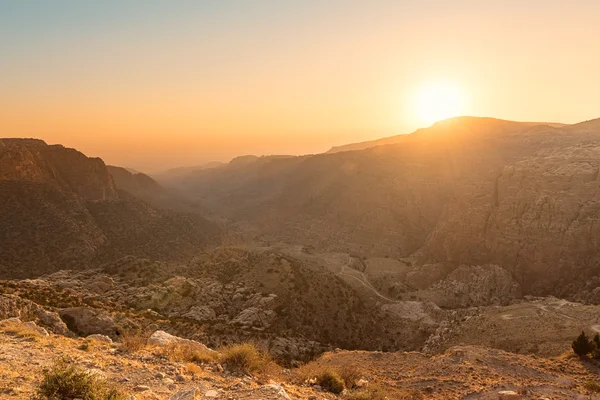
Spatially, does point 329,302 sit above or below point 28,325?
below

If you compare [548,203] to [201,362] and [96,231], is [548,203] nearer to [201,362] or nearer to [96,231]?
[201,362]

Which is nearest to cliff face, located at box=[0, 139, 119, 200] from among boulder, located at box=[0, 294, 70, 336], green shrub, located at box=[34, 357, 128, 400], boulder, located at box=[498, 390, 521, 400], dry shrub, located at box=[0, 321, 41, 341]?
boulder, located at box=[0, 294, 70, 336]

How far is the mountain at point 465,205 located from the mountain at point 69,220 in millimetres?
34125

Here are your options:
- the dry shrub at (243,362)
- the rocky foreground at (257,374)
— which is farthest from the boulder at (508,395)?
the dry shrub at (243,362)

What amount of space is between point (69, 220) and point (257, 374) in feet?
240

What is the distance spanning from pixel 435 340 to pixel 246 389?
124ft

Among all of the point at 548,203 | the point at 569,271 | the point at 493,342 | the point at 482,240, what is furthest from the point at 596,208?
the point at 493,342

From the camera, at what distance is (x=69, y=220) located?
2884 inches

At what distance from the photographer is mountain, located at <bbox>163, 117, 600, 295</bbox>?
63406mm

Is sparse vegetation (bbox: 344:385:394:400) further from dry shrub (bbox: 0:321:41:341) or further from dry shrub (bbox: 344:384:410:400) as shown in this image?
dry shrub (bbox: 0:321:41:341)

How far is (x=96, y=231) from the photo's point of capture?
255ft

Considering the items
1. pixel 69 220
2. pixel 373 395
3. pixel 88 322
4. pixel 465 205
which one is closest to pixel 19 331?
pixel 88 322

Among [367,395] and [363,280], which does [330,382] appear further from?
[363,280]

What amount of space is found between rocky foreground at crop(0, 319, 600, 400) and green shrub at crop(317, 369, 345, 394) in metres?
0.28
